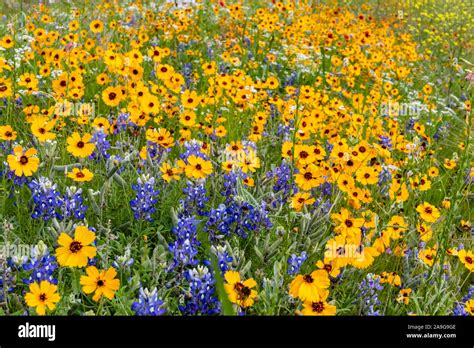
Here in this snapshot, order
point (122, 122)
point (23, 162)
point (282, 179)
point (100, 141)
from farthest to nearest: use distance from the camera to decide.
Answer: point (122, 122)
point (282, 179)
point (100, 141)
point (23, 162)

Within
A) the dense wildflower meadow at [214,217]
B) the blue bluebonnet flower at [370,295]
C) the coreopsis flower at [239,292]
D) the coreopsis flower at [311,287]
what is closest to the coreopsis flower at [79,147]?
the dense wildflower meadow at [214,217]

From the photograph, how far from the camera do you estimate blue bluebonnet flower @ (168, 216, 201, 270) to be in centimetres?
234

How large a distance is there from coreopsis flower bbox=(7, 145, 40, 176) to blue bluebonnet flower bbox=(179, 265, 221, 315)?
1172mm

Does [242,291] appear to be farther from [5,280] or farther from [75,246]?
[5,280]

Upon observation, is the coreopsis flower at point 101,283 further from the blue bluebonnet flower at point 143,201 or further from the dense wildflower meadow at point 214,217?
the blue bluebonnet flower at point 143,201

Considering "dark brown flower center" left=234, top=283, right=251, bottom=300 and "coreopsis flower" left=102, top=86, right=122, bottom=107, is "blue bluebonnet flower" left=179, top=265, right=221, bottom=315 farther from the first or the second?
"coreopsis flower" left=102, top=86, right=122, bottom=107

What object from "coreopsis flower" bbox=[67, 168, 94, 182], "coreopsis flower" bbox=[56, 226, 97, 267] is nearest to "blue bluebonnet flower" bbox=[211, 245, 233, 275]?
"coreopsis flower" bbox=[56, 226, 97, 267]

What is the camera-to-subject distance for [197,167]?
2840mm

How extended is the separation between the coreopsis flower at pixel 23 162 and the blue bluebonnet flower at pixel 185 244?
0.92 metres

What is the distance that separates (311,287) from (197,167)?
45.0 inches

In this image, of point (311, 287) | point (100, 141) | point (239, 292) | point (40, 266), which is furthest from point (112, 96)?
point (311, 287)
